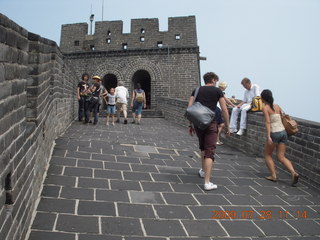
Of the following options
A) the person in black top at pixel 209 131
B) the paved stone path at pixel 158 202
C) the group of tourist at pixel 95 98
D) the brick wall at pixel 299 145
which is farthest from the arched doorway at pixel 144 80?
the person in black top at pixel 209 131

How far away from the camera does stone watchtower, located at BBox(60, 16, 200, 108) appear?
19.2 metres

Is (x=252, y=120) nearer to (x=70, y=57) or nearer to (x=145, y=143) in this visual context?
(x=145, y=143)

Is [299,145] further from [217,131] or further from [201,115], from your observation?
[201,115]

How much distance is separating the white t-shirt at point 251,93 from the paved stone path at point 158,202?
2105 millimetres

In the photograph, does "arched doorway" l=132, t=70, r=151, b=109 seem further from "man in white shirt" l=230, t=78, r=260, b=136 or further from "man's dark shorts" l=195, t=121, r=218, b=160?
"man's dark shorts" l=195, t=121, r=218, b=160

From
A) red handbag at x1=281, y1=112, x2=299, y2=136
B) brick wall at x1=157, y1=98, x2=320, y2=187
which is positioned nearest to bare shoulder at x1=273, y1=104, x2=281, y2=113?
red handbag at x1=281, y1=112, x2=299, y2=136

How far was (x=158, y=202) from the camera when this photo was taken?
381cm

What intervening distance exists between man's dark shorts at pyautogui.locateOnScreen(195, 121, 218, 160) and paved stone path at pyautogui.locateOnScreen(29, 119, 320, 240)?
57 cm

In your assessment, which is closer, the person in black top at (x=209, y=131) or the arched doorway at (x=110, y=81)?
the person in black top at (x=209, y=131)

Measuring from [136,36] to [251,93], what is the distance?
13.7 m

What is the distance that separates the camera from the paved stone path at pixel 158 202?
121 inches

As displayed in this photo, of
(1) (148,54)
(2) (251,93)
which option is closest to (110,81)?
(1) (148,54)
